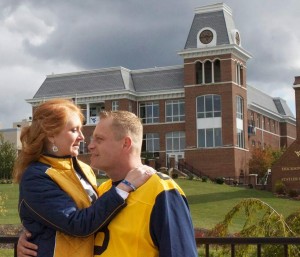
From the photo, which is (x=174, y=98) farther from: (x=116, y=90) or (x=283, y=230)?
(x=283, y=230)

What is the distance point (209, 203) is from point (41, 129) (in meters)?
31.4

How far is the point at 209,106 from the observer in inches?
2349

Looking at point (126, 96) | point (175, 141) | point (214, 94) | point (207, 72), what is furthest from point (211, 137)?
point (126, 96)

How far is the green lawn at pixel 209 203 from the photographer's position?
26.0 metres

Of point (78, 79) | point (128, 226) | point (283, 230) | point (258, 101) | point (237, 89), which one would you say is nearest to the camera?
point (128, 226)

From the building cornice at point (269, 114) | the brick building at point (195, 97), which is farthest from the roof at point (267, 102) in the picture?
the brick building at point (195, 97)

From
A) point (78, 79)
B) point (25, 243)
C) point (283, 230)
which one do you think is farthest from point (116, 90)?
point (25, 243)

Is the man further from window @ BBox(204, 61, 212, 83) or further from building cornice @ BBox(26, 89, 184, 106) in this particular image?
building cornice @ BBox(26, 89, 184, 106)

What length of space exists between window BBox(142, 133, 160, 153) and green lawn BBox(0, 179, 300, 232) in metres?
16.8

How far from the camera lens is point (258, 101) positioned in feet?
240

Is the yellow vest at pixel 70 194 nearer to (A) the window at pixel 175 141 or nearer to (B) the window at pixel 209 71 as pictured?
(B) the window at pixel 209 71

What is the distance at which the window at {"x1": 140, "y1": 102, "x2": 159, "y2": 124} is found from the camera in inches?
2525

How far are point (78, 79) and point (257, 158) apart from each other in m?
20.5

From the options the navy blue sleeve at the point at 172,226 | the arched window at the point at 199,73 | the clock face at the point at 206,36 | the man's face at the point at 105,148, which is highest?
the clock face at the point at 206,36
